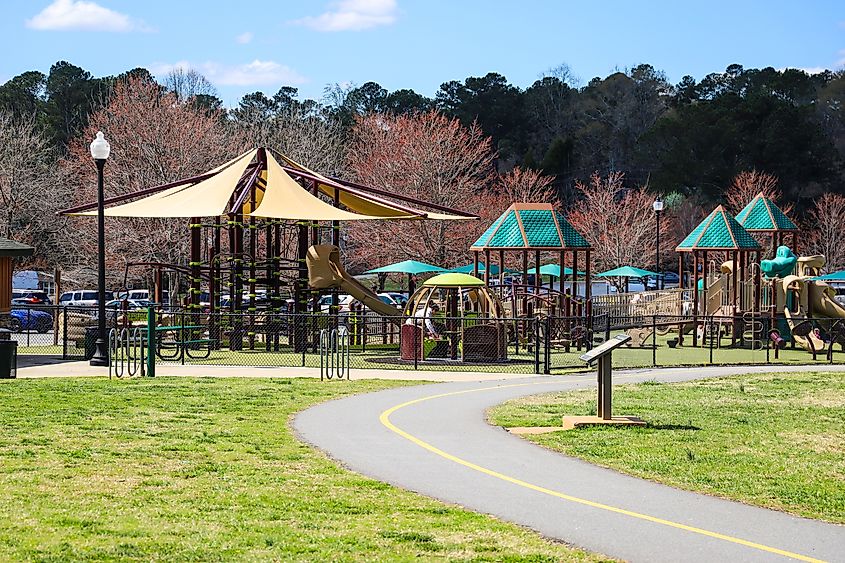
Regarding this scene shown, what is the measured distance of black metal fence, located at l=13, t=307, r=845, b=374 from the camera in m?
27.5

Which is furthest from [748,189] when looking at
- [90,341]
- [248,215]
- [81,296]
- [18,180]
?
[90,341]

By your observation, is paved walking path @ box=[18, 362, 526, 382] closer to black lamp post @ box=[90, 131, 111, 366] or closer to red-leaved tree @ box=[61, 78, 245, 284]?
black lamp post @ box=[90, 131, 111, 366]

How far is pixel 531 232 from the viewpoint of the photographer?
125ft

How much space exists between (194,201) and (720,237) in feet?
61.2

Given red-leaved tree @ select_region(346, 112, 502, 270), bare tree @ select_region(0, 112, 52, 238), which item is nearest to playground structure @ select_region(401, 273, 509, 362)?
red-leaved tree @ select_region(346, 112, 502, 270)

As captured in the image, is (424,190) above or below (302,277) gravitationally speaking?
above

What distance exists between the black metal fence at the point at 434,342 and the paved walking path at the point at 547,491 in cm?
808

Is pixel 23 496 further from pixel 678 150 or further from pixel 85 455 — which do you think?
pixel 678 150

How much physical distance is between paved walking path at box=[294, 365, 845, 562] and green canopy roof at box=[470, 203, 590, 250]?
1985cm

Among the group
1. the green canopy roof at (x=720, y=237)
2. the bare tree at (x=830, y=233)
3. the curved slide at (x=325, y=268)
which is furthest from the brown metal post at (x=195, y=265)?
the bare tree at (x=830, y=233)

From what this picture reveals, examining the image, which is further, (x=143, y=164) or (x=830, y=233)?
(x=830, y=233)

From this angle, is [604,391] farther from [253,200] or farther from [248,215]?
[253,200]

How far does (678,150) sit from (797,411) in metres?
66.7

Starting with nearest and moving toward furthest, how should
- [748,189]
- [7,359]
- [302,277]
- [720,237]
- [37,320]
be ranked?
[7,359]
[302,277]
[720,237]
[37,320]
[748,189]
